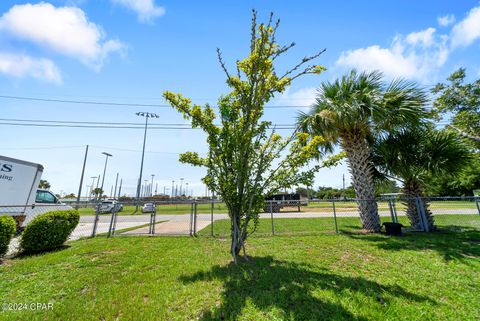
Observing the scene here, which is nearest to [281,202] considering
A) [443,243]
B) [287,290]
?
[287,290]

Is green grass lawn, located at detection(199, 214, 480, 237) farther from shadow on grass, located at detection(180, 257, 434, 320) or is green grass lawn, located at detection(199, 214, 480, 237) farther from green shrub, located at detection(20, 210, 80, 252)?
green shrub, located at detection(20, 210, 80, 252)

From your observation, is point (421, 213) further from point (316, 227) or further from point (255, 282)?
point (255, 282)

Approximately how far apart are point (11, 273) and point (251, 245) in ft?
18.7

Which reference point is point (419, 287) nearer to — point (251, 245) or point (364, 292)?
point (364, 292)

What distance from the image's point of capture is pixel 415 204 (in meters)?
8.66

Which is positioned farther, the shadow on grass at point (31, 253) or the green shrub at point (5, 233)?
the shadow on grass at point (31, 253)

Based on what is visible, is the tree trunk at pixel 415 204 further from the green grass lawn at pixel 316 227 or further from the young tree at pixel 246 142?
the young tree at pixel 246 142

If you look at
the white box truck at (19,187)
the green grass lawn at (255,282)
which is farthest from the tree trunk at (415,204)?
the white box truck at (19,187)

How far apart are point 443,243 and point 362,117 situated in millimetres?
4751

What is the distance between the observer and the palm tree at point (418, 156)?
780 centimetres

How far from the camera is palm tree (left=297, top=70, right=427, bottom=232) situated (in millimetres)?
7570

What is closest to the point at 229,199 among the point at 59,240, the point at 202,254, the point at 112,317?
the point at 202,254

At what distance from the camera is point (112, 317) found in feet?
8.84

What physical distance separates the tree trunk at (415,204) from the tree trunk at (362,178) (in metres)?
1.67
